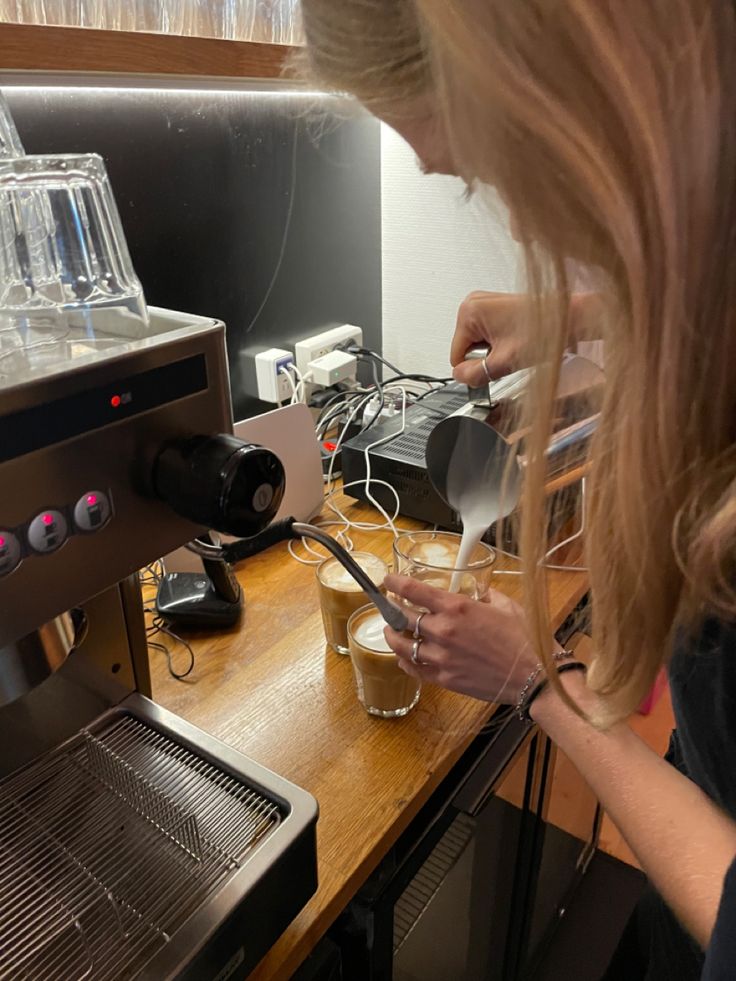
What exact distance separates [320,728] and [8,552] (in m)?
0.40

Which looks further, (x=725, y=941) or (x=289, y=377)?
(x=289, y=377)

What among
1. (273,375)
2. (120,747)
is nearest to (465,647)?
(120,747)

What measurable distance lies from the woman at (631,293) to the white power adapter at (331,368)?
0.68 metres

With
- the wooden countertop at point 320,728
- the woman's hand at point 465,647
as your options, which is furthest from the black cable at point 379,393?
the woman's hand at point 465,647

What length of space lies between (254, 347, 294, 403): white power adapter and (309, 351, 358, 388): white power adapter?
0.15 feet

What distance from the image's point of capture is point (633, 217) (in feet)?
1.34

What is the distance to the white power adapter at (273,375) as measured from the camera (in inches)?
47.4

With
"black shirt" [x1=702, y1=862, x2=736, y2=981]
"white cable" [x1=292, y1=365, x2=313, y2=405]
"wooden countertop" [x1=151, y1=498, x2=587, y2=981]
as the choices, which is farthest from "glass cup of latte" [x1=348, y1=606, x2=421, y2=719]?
"white cable" [x1=292, y1=365, x2=313, y2=405]

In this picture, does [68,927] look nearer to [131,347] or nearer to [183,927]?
[183,927]

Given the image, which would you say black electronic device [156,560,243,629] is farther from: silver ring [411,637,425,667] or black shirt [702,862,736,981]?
black shirt [702,862,736,981]

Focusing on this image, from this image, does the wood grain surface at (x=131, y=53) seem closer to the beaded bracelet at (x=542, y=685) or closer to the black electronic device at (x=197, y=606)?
the black electronic device at (x=197, y=606)

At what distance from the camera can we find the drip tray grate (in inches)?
16.8

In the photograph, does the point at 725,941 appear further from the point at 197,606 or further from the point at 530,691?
the point at 197,606

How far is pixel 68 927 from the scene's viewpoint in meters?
0.44
